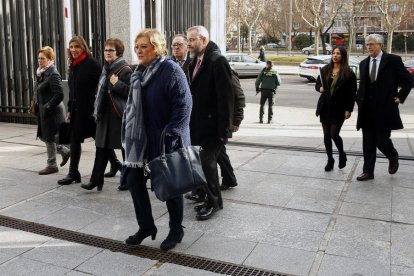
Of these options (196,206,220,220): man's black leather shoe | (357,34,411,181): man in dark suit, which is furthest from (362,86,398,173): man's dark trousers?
(196,206,220,220): man's black leather shoe

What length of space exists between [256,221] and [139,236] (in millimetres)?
1256

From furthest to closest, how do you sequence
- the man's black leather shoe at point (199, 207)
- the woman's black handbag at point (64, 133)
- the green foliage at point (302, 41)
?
the green foliage at point (302, 41) → the woman's black handbag at point (64, 133) → the man's black leather shoe at point (199, 207)

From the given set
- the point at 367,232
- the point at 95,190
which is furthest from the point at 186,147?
the point at 95,190

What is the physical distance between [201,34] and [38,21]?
22.0ft

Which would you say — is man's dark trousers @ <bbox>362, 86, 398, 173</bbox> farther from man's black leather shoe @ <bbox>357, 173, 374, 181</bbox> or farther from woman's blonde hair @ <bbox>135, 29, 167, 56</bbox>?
woman's blonde hair @ <bbox>135, 29, 167, 56</bbox>

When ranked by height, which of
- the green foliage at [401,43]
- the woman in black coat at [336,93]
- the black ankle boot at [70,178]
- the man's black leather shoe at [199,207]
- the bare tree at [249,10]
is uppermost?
the bare tree at [249,10]

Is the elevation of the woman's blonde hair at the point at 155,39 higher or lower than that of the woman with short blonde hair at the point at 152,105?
higher

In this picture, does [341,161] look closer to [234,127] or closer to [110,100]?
[234,127]

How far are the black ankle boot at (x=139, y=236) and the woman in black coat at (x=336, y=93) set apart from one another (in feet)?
11.3

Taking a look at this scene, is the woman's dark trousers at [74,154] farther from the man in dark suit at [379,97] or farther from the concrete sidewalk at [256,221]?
the man in dark suit at [379,97]

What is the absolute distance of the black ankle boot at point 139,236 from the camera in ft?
13.8

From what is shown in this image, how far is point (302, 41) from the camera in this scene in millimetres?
71062

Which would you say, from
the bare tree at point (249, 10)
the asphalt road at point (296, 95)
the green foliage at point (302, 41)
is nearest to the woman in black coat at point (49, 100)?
the asphalt road at point (296, 95)

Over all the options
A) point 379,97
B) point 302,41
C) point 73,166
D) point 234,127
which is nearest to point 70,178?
point 73,166
